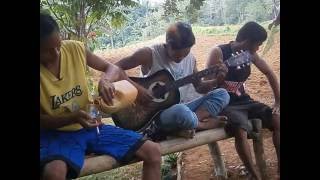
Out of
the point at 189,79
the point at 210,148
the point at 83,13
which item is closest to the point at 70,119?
the point at 83,13

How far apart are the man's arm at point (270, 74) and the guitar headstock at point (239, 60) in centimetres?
4

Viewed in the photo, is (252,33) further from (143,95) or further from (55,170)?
(55,170)

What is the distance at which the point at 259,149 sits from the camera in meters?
3.77

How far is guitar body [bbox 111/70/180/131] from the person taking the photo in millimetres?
3533

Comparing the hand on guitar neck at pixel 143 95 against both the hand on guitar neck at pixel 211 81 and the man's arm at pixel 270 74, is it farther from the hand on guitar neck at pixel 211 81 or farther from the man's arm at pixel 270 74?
the man's arm at pixel 270 74

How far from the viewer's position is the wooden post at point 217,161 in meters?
3.70

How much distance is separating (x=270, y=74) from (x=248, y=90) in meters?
0.18

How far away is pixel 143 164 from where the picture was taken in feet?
11.6
